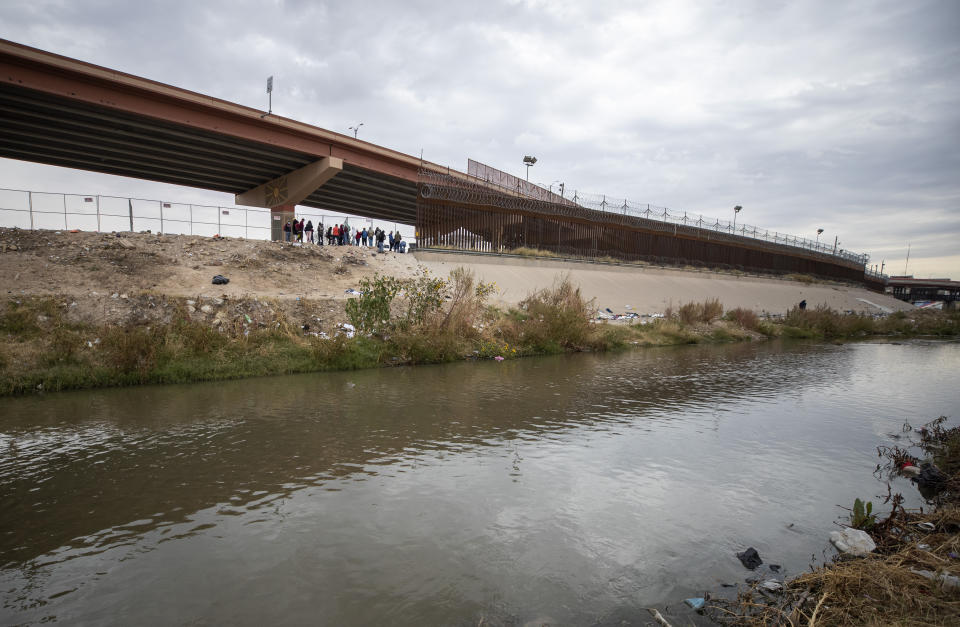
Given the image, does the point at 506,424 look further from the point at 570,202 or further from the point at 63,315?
the point at 570,202

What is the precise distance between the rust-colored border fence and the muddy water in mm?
17423

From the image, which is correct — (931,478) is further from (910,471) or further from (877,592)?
(877,592)

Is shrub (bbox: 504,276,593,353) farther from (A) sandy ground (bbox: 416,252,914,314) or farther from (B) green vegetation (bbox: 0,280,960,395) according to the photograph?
(A) sandy ground (bbox: 416,252,914,314)

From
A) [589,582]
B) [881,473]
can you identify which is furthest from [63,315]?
[881,473]

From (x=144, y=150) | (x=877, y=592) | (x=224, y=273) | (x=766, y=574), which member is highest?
(x=144, y=150)

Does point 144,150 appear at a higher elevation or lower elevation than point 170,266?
higher

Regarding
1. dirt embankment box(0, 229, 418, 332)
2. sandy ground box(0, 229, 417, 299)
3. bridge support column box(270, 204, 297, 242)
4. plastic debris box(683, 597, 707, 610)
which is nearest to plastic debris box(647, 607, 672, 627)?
plastic debris box(683, 597, 707, 610)

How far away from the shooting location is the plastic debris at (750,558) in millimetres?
4012

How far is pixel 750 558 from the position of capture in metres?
4.06

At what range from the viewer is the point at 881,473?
20.0 feet

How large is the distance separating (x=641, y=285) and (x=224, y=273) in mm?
23189

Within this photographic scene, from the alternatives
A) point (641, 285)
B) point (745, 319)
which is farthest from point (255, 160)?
point (745, 319)

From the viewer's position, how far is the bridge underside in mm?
22781

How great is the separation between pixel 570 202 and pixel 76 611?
34996mm
